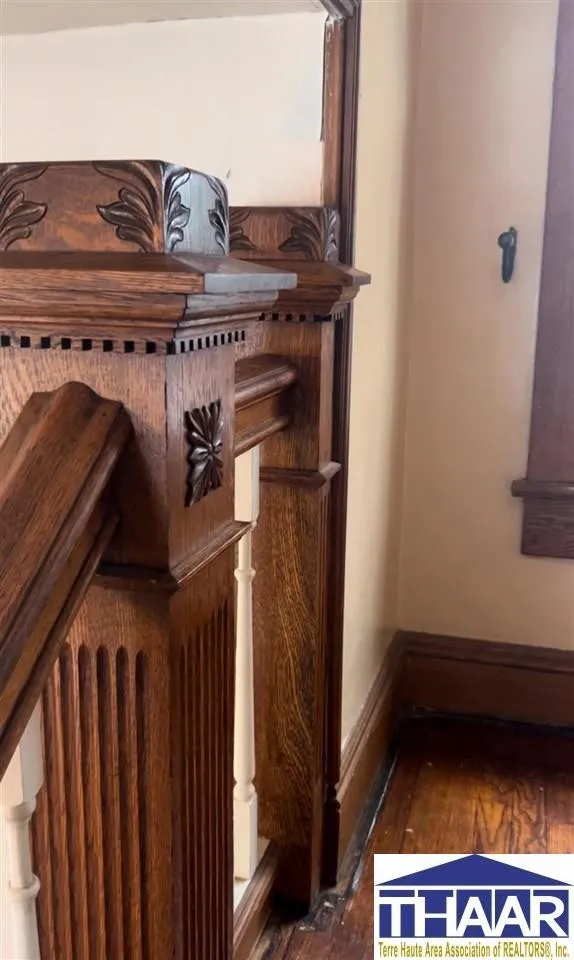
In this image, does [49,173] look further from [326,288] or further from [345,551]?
[345,551]

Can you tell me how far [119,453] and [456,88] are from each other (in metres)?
1.61

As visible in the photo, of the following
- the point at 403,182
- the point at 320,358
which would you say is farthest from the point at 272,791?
the point at 403,182

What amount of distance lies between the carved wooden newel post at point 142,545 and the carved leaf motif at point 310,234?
18.7 inches

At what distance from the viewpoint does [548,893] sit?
4.99 feet

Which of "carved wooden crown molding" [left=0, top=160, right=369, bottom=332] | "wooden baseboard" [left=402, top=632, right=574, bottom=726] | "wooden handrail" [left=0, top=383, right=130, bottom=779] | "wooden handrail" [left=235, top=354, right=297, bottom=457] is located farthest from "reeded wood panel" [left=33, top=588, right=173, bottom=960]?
"wooden baseboard" [left=402, top=632, right=574, bottom=726]

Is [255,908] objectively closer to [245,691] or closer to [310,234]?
[245,691]

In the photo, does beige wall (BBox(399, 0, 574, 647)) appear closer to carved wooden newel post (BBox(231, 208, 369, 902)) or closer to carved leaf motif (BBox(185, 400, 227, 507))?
carved wooden newel post (BBox(231, 208, 369, 902))

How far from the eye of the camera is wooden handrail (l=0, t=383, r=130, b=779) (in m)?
0.57

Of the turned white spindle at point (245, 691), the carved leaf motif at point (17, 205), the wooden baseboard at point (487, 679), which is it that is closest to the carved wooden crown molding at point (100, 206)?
the carved leaf motif at point (17, 205)

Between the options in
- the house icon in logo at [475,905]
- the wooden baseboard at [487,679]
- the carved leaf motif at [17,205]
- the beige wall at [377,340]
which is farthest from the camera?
the wooden baseboard at [487,679]

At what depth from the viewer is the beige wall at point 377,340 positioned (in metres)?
1.55

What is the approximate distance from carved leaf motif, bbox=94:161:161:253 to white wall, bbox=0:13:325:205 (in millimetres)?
734

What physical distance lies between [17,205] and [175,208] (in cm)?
12

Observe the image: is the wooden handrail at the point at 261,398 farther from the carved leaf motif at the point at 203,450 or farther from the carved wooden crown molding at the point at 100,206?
the carved wooden crown molding at the point at 100,206
